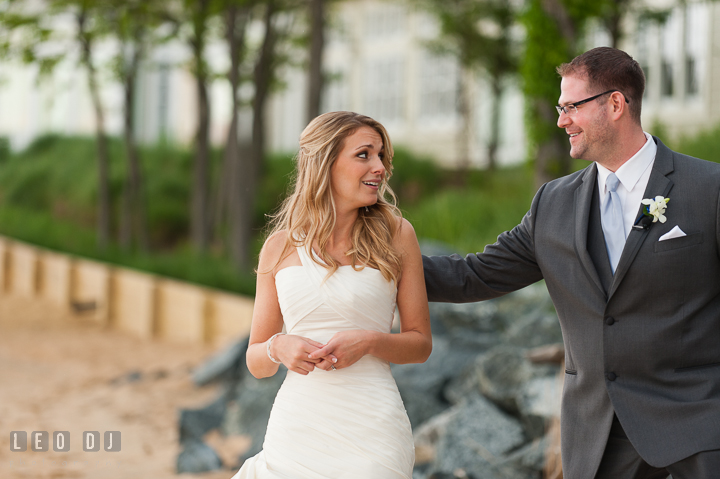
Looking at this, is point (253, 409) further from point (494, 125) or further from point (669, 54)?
point (669, 54)

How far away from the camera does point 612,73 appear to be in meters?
2.73

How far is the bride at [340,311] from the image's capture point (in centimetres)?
279

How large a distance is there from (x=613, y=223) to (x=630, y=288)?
0.27 meters

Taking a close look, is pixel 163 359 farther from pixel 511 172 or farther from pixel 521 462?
pixel 511 172

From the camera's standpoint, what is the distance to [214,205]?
62.8 ft

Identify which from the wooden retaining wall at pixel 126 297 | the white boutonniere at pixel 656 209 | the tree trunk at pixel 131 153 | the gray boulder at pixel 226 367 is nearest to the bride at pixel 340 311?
the white boutonniere at pixel 656 209

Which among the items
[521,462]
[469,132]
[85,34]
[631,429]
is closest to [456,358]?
[521,462]

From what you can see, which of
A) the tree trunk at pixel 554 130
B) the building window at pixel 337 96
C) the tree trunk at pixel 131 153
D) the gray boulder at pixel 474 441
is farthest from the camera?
the building window at pixel 337 96

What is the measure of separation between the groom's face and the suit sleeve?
18.9 inches

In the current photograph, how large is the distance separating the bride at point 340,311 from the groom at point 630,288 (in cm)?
56

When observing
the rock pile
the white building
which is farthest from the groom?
the white building

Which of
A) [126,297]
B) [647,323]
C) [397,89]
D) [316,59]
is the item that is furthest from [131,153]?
[647,323]

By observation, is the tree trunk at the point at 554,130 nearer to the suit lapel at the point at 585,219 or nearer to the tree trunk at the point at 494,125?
the suit lapel at the point at 585,219

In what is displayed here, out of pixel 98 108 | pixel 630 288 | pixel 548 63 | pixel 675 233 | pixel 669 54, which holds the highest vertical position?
pixel 669 54
